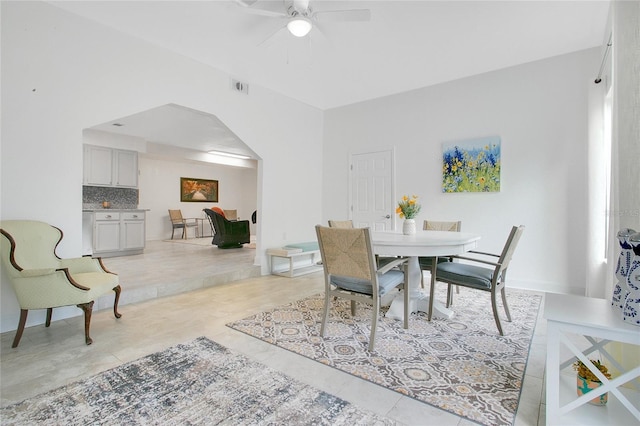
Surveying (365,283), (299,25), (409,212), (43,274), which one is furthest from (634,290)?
(43,274)

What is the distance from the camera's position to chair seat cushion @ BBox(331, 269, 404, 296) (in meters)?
2.37

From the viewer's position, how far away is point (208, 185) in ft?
34.1

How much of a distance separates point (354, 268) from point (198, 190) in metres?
8.93

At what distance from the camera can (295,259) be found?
205 inches

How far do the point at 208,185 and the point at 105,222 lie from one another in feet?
15.0

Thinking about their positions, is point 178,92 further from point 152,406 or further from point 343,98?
point 152,406

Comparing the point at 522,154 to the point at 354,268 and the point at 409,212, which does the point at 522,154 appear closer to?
the point at 409,212

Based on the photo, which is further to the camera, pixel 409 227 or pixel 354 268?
pixel 409 227

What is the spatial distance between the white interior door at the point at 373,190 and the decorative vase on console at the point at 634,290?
3842 millimetres

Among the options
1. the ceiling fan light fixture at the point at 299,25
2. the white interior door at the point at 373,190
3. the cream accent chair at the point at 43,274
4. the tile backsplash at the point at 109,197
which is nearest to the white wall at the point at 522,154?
the white interior door at the point at 373,190

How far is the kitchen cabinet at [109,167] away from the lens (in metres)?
6.02

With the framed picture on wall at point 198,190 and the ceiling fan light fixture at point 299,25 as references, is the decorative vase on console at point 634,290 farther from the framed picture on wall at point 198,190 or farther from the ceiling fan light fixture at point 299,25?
the framed picture on wall at point 198,190

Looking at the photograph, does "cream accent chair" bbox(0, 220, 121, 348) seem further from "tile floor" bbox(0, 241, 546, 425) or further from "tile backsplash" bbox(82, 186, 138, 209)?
"tile backsplash" bbox(82, 186, 138, 209)

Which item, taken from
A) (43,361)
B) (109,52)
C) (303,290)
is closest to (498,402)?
(303,290)
